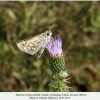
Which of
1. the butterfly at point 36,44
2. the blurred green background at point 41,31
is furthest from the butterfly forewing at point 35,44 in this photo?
the blurred green background at point 41,31

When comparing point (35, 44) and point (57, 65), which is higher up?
point (35, 44)

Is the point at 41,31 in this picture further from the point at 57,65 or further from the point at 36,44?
the point at 57,65

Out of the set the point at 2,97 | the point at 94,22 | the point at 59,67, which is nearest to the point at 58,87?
the point at 59,67

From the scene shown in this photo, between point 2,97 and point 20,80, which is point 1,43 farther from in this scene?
point 2,97

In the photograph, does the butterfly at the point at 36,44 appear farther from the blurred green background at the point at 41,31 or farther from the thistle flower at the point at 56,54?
the blurred green background at the point at 41,31

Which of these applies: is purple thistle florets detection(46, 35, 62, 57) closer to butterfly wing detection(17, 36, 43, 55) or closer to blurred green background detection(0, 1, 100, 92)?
butterfly wing detection(17, 36, 43, 55)

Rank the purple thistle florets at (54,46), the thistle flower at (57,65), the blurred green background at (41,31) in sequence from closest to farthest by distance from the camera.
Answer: the thistle flower at (57,65)
the purple thistle florets at (54,46)
the blurred green background at (41,31)

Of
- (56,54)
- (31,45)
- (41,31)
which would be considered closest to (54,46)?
(56,54)
